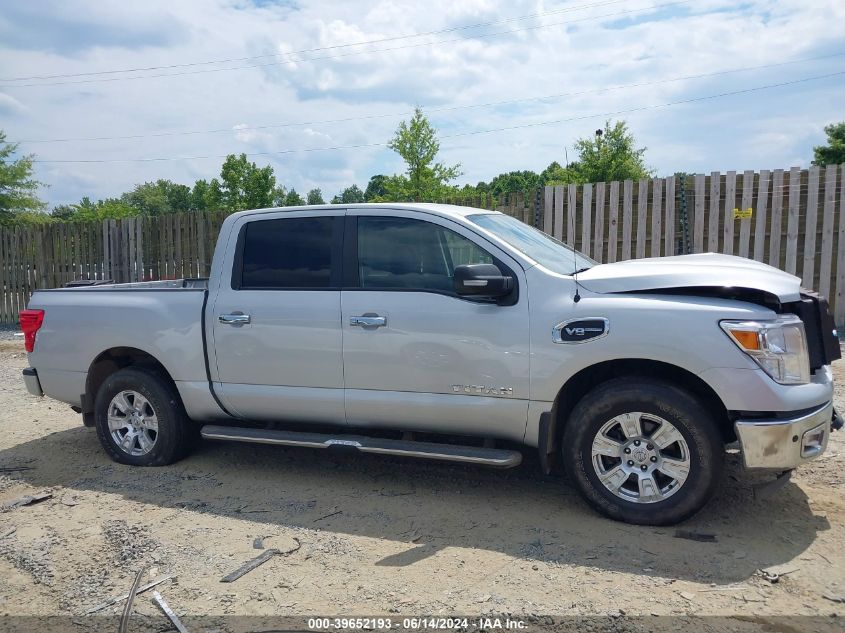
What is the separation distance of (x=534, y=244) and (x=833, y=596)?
2.74 meters

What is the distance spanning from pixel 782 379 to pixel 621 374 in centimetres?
89

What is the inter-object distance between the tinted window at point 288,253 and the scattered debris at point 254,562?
182 centimetres

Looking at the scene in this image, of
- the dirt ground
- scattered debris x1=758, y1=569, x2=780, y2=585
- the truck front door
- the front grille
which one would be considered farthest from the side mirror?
scattered debris x1=758, y1=569, x2=780, y2=585

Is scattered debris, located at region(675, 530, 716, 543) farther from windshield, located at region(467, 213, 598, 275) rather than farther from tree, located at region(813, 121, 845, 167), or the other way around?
tree, located at region(813, 121, 845, 167)

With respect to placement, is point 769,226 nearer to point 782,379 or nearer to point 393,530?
point 782,379

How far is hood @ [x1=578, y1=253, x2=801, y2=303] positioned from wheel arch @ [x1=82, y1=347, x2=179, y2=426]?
337 cm

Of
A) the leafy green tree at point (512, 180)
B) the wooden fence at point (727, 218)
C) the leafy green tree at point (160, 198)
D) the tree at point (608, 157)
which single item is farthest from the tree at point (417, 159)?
the leafy green tree at point (160, 198)

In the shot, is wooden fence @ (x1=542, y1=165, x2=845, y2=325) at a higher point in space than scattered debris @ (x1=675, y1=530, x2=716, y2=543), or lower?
higher

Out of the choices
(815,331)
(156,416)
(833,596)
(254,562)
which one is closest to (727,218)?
(815,331)

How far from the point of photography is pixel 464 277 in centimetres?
418

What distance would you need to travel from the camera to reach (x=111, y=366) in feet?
19.4

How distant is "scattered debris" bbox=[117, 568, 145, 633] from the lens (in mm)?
3250

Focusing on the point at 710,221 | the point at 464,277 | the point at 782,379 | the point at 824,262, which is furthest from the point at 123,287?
the point at 824,262

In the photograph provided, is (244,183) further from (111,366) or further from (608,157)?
(111,366)
